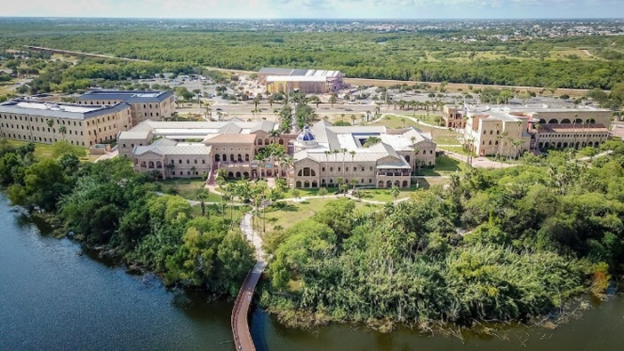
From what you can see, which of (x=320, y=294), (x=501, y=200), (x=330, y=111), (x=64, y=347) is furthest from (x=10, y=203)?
(x=330, y=111)

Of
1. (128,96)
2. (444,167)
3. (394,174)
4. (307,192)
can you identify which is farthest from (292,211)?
(128,96)

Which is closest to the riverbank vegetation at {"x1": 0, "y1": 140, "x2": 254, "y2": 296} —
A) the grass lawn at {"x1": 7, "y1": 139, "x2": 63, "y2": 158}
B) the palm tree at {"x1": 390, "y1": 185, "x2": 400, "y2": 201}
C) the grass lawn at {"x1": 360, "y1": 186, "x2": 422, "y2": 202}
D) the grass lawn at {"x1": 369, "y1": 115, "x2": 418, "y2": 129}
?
the grass lawn at {"x1": 7, "y1": 139, "x2": 63, "y2": 158}

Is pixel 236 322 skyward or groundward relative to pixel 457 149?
groundward

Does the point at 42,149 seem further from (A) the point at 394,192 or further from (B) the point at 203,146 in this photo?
(A) the point at 394,192

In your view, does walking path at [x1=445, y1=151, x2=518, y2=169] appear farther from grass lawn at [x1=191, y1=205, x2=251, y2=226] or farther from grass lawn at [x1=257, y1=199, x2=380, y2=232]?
grass lawn at [x1=191, y1=205, x2=251, y2=226]

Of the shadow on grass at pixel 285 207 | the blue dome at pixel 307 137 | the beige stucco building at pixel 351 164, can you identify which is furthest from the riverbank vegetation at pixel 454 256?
the blue dome at pixel 307 137

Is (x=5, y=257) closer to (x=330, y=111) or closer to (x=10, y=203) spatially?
(x=10, y=203)
